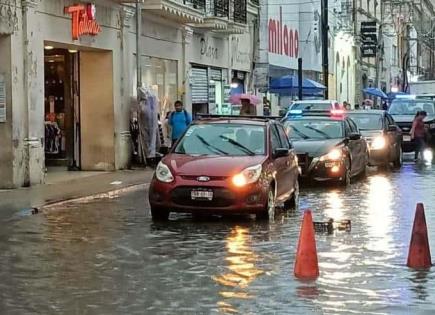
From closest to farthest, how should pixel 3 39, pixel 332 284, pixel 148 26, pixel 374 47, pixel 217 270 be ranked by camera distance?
1. pixel 332 284
2. pixel 217 270
3. pixel 3 39
4. pixel 148 26
5. pixel 374 47

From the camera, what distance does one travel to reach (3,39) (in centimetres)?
1936

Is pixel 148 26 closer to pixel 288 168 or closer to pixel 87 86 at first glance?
pixel 87 86

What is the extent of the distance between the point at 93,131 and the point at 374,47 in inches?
1566

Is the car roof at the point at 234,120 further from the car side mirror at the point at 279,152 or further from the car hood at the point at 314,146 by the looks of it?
the car hood at the point at 314,146

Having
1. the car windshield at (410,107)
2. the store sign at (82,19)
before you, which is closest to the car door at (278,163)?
the store sign at (82,19)

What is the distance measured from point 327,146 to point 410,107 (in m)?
15.2

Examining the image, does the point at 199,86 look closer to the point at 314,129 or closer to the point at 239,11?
the point at 239,11

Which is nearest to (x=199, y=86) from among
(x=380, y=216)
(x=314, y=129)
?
(x=314, y=129)

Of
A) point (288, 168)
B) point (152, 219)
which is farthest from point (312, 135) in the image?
point (152, 219)

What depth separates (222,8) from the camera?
33281mm

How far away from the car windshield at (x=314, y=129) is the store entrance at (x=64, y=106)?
5970mm

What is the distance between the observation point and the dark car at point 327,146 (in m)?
20.7

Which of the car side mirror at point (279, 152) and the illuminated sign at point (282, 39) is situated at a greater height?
the illuminated sign at point (282, 39)

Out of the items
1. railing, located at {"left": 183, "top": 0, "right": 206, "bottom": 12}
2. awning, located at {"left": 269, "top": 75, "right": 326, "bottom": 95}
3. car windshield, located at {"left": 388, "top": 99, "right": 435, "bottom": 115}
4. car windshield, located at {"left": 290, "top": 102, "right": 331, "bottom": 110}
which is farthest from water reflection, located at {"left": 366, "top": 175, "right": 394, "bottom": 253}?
awning, located at {"left": 269, "top": 75, "right": 326, "bottom": 95}
